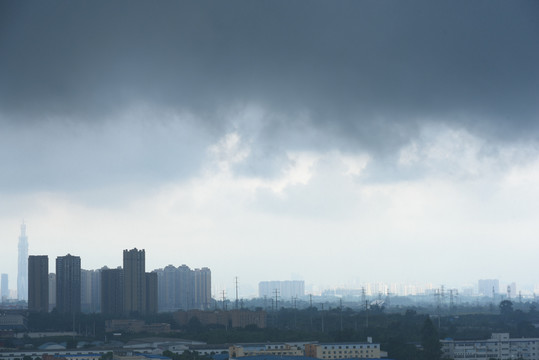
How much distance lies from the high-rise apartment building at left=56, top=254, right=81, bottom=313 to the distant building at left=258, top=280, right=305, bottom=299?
59.4 metres

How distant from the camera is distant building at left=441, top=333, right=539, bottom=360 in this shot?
75.5 ft

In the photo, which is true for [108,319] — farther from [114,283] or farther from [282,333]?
[282,333]

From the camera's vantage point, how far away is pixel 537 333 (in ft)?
98.2

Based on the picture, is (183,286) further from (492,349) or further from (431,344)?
(431,344)

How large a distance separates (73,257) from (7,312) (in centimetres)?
828

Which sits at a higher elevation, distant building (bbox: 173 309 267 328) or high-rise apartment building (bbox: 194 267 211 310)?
high-rise apartment building (bbox: 194 267 211 310)

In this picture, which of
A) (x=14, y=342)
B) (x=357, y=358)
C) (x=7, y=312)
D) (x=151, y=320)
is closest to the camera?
(x=357, y=358)

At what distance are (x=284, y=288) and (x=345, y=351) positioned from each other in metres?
90.5

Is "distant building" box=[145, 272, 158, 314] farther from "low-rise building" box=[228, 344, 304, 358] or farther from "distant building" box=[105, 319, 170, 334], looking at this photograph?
"low-rise building" box=[228, 344, 304, 358]

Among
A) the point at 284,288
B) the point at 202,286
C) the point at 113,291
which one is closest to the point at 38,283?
the point at 113,291

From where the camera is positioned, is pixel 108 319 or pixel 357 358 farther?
pixel 108 319

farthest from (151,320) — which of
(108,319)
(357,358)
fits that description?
(357,358)

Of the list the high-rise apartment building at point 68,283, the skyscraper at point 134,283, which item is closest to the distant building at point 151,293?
the skyscraper at point 134,283

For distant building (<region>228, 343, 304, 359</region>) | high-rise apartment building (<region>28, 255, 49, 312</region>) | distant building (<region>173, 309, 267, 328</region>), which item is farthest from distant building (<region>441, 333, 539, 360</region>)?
high-rise apartment building (<region>28, 255, 49, 312</region>)
